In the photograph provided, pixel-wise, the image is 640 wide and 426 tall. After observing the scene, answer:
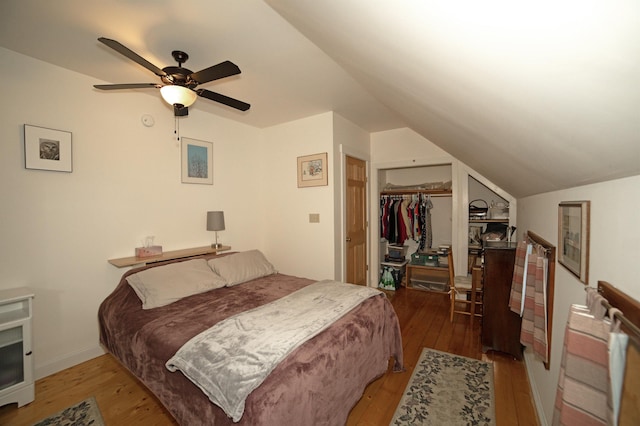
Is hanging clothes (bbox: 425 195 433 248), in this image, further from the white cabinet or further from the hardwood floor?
the white cabinet

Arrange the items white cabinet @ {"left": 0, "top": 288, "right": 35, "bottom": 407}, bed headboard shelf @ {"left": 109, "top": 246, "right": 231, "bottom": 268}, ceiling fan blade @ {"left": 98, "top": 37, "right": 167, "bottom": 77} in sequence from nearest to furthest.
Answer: ceiling fan blade @ {"left": 98, "top": 37, "right": 167, "bottom": 77} < white cabinet @ {"left": 0, "top": 288, "right": 35, "bottom": 407} < bed headboard shelf @ {"left": 109, "top": 246, "right": 231, "bottom": 268}

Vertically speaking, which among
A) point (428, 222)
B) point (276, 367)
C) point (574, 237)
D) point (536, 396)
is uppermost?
point (574, 237)

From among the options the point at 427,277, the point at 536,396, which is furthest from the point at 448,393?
the point at 427,277

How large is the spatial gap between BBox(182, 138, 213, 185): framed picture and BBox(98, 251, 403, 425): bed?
4.08 feet

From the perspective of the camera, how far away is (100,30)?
5.82 feet

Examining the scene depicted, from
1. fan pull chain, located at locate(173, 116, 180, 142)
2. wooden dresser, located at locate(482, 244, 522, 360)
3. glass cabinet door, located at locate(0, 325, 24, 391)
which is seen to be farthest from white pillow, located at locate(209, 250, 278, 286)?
wooden dresser, located at locate(482, 244, 522, 360)

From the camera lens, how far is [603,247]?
93cm

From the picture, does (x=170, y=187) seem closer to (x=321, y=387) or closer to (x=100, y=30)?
(x=100, y=30)

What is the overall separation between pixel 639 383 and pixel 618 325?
5.1 inches

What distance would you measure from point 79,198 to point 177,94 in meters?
1.59

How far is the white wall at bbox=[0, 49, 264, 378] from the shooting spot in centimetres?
209

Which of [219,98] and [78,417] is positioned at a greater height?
[219,98]

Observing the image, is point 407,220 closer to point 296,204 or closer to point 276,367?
point 296,204

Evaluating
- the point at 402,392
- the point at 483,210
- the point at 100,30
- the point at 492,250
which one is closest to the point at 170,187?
the point at 100,30
